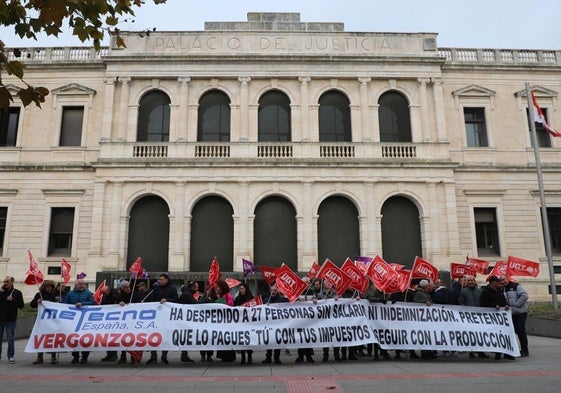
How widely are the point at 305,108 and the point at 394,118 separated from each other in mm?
5242

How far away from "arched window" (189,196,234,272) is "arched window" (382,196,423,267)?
831cm

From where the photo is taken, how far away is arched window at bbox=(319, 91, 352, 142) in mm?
24938

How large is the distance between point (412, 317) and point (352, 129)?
49.5 feet

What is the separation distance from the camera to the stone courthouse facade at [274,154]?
2331 centimetres

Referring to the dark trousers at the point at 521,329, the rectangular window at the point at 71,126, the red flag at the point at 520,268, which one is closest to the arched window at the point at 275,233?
the red flag at the point at 520,268

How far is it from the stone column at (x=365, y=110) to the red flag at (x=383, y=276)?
13657 millimetres

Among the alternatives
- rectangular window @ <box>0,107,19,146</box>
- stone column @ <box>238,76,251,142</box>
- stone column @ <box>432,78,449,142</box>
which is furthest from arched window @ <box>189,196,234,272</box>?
stone column @ <box>432,78,449,142</box>

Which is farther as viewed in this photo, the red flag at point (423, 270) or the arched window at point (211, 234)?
the arched window at point (211, 234)

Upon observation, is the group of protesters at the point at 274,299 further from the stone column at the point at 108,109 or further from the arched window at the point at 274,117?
the arched window at the point at 274,117

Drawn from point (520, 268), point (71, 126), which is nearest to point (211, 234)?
point (71, 126)

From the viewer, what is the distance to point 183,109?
24.3 metres

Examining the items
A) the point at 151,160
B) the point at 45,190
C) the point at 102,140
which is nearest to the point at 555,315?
the point at 151,160

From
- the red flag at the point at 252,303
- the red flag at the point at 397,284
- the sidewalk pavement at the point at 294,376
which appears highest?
the red flag at the point at 397,284

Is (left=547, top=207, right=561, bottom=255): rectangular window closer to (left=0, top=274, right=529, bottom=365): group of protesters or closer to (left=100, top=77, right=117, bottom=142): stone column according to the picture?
(left=0, top=274, right=529, bottom=365): group of protesters
